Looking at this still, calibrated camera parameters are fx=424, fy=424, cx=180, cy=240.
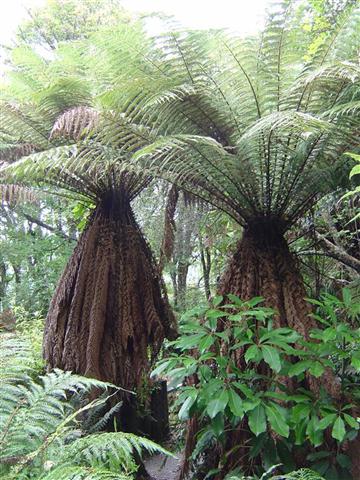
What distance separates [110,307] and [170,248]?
0.52m

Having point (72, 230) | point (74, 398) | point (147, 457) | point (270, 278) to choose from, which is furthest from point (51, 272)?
point (270, 278)

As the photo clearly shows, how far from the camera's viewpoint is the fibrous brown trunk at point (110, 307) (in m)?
2.51

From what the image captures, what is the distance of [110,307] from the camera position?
8.61 feet

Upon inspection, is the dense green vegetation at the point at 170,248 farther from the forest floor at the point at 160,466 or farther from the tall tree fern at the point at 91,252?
the forest floor at the point at 160,466

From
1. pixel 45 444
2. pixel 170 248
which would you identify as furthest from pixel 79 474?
pixel 170 248

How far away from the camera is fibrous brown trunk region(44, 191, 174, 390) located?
2508 mm

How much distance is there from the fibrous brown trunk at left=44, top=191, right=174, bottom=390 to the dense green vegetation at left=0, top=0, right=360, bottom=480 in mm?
10

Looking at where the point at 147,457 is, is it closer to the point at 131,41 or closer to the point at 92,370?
the point at 92,370

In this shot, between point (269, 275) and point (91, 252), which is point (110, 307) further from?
point (269, 275)

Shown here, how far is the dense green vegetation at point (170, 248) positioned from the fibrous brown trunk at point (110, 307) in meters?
0.01

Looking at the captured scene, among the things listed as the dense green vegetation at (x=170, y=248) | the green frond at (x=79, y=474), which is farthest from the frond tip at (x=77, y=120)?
the green frond at (x=79, y=474)

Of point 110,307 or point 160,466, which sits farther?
point 160,466

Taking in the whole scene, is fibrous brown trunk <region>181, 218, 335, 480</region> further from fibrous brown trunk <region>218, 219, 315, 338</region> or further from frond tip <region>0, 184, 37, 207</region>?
frond tip <region>0, 184, 37, 207</region>

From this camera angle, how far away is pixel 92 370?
2373 millimetres
